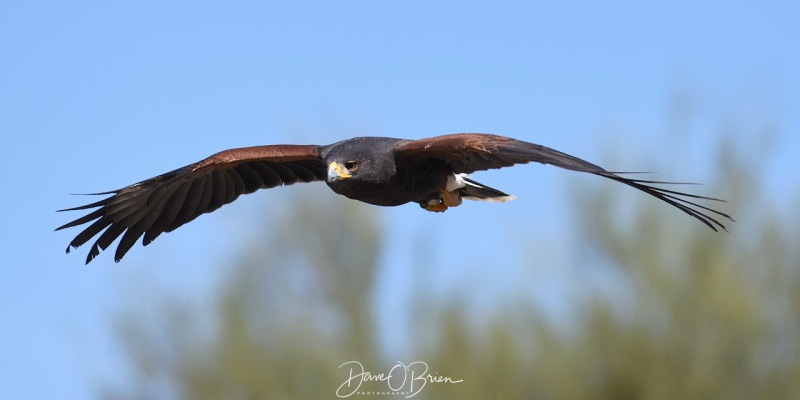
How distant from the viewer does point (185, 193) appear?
31.8ft

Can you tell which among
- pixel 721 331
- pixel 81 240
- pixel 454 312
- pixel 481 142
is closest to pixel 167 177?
pixel 81 240

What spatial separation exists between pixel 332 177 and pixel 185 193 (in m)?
2.24

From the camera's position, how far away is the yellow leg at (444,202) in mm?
8953

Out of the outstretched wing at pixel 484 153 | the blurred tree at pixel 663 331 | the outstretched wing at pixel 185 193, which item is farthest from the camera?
the blurred tree at pixel 663 331

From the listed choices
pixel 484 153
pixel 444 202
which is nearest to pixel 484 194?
pixel 444 202

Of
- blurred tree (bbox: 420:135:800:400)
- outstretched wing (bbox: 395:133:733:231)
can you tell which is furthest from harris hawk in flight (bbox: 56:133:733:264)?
blurred tree (bbox: 420:135:800:400)

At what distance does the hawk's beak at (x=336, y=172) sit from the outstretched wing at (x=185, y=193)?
1257 millimetres

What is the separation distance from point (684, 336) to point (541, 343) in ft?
6.96

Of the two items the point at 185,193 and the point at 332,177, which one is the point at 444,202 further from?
the point at 185,193

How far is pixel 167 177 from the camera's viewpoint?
29.9 ft

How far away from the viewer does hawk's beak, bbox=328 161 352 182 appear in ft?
25.9
